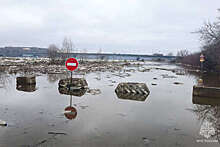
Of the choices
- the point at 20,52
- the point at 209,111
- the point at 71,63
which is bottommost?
the point at 209,111

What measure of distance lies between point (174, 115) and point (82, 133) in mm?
4249

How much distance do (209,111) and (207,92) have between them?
340 cm

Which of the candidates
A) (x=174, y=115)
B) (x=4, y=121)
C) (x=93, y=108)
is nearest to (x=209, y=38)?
(x=174, y=115)

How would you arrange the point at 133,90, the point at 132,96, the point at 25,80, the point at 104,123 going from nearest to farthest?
1. the point at 104,123
2. the point at 132,96
3. the point at 133,90
4. the point at 25,80

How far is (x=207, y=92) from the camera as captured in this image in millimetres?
10648

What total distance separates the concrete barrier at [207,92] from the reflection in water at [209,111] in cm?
46

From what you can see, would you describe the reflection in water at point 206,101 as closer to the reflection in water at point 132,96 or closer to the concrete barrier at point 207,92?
the concrete barrier at point 207,92

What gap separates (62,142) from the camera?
446 centimetres

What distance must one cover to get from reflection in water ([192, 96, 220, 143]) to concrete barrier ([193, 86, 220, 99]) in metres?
0.46

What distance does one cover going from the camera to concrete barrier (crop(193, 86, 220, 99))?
34.0 ft

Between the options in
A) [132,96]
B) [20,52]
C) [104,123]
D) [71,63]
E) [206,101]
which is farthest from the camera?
[20,52]

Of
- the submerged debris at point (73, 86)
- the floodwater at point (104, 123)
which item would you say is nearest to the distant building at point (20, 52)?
the submerged debris at point (73, 86)

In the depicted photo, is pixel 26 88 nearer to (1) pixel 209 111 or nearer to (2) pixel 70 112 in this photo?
(2) pixel 70 112

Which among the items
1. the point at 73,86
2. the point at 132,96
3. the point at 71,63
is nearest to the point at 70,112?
the point at 71,63
